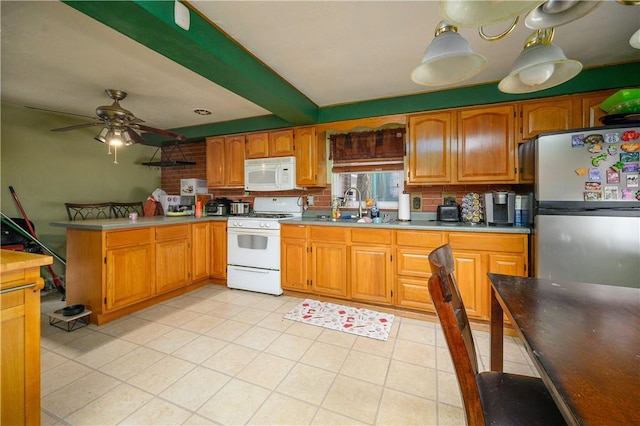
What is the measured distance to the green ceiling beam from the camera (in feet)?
4.46

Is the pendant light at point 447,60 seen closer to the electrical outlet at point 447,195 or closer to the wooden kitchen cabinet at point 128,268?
the electrical outlet at point 447,195

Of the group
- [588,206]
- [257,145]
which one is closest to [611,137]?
[588,206]

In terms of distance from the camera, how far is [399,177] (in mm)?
3248

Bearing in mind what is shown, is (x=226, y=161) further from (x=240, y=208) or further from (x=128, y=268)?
(x=128, y=268)

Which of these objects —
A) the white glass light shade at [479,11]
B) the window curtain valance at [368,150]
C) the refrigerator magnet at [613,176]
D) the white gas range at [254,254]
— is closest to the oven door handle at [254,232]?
the white gas range at [254,254]

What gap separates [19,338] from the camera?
117cm

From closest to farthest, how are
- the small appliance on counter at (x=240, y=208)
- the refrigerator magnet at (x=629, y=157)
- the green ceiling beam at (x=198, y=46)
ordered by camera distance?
the green ceiling beam at (x=198, y=46) → the refrigerator magnet at (x=629, y=157) → the small appliance on counter at (x=240, y=208)

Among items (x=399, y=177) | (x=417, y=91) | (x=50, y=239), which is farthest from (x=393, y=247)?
(x=50, y=239)

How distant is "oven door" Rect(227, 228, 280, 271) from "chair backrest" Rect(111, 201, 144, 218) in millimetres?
1975

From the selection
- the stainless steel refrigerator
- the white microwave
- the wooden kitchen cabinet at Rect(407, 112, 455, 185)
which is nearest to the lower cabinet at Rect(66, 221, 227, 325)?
the white microwave

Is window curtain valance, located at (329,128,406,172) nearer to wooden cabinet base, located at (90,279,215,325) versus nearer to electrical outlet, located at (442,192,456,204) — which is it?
electrical outlet, located at (442,192,456,204)

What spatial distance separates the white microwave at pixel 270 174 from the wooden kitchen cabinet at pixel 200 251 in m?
0.82

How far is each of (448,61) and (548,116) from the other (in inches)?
80.7

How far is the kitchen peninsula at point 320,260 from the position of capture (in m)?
2.39
